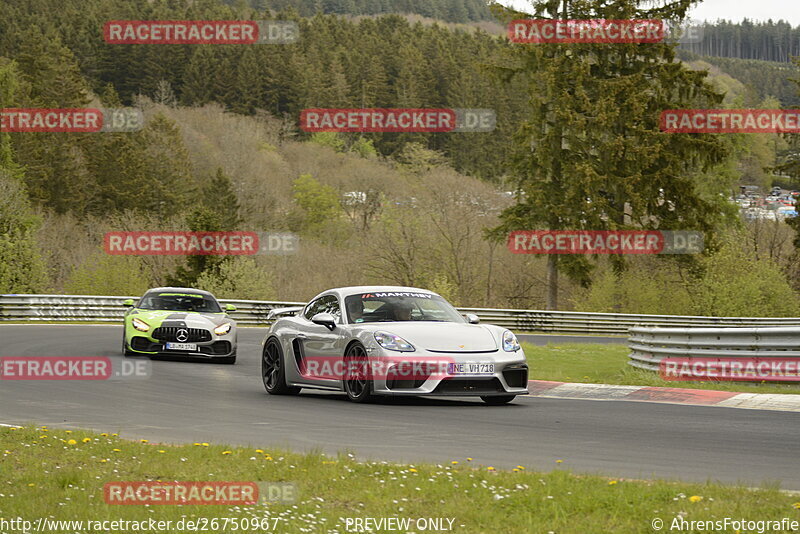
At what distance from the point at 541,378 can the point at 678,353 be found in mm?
2553

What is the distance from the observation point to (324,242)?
10256 cm

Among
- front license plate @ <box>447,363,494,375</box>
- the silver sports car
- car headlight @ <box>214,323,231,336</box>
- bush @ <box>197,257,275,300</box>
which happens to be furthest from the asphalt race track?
bush @ <box>197,257,275,300</box>

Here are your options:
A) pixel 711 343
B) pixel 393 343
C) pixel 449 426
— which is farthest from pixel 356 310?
pixel 711 343

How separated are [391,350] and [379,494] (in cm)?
623

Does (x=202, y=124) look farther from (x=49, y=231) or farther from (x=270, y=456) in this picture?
(x=270, y=456)

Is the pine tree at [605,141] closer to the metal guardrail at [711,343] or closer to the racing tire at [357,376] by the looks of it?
the metal guardrail at [711,343]

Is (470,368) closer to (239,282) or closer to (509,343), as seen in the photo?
(509,343)

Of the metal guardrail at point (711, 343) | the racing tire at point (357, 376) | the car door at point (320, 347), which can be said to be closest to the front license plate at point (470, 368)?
the racing tire at point (357, 376)

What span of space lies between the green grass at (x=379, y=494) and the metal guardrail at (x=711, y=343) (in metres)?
8.85

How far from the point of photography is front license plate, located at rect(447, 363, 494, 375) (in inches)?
523

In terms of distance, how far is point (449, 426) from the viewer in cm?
1159

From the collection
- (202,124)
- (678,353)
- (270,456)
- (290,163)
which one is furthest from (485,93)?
(270,456)

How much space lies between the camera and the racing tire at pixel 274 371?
15648mm

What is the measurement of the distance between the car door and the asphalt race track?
1.06 feet
